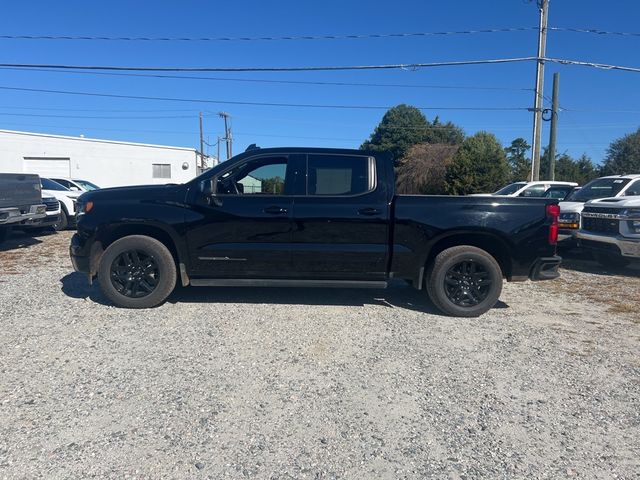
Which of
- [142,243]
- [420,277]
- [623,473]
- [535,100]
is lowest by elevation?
[623,473]

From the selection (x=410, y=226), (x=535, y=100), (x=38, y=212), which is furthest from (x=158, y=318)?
(x=535, y=100)

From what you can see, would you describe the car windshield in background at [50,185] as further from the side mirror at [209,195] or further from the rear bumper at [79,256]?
the side mirror at [209,195]

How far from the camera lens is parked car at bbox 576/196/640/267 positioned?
7.74 metres

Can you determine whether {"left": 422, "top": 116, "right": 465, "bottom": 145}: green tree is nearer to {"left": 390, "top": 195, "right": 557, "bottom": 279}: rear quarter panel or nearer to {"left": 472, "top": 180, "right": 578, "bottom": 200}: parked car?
{"left": 472, "top": 180, "right": 578, "bottom": 200}: parked car

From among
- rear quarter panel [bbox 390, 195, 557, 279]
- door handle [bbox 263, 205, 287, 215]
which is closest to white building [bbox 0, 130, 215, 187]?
door handle [bbox 263, 205, 287, 215]

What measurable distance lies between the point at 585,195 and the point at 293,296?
7813 millimetres

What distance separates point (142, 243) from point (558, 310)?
522 centimetres

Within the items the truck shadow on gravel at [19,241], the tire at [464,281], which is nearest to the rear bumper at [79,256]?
the tire at [464,281]

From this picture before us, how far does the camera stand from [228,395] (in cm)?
354

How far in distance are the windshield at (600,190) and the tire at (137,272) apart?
9.11m

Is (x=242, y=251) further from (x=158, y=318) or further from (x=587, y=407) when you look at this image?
(x=587, y=407)

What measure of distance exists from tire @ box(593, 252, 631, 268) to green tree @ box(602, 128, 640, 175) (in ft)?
118

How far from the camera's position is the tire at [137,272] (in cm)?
550

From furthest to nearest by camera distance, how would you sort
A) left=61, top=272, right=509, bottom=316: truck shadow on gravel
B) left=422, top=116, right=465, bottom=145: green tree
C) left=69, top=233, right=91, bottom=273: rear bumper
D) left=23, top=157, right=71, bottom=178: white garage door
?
left=422, top=116, right=465, bottom=145: green tree → left=23, top=157, right=71, bottom=178: white garage door → left=61, top=272, right=509, bottom=316: truck shadow on gravel → left=69, top=233, right=91, bottom=273: rear bumper
